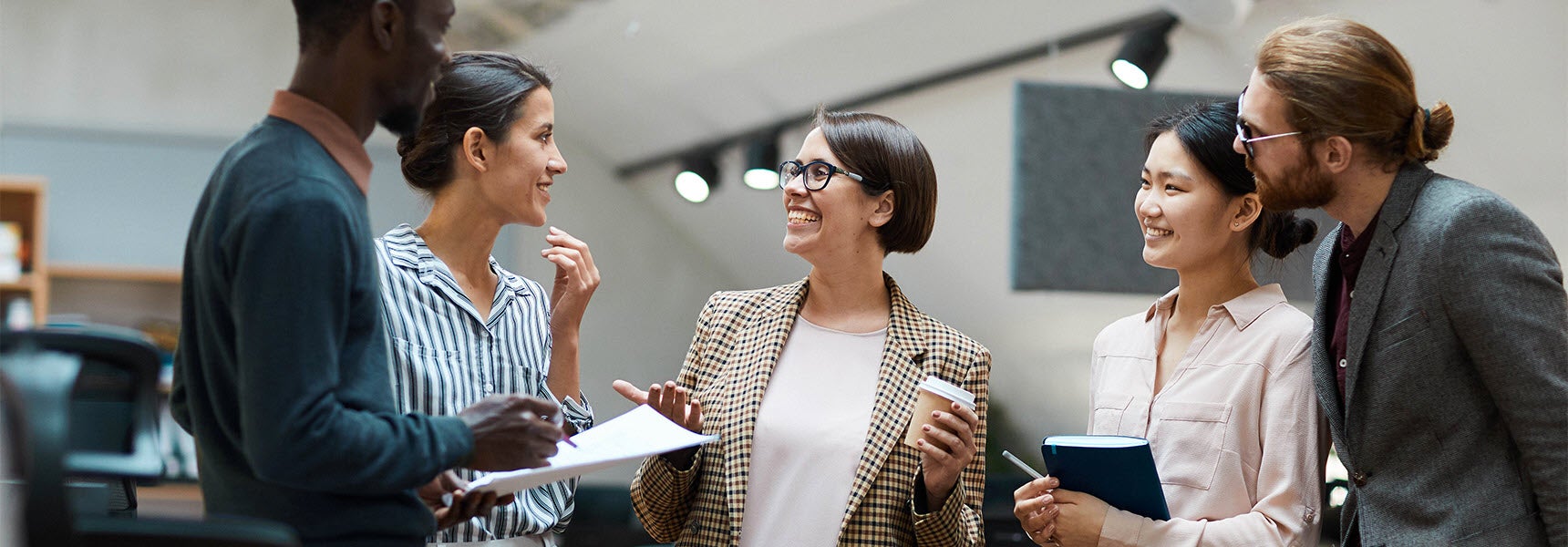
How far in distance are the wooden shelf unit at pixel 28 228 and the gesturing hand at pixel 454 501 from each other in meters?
4.63

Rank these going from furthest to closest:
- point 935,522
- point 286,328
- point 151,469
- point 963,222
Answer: point 963,222, point 935,522, point 286,328, point 151,469

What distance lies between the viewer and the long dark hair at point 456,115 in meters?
1.97

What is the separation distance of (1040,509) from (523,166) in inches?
38.6

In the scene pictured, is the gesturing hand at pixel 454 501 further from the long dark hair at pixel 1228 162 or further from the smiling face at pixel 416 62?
the long dark hair at pixel 1228 162

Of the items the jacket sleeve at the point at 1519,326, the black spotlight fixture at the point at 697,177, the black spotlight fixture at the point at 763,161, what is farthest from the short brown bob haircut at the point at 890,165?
the black spotlight fixture at the point at 697,177

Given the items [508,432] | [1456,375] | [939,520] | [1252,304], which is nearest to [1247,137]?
[1252,304]

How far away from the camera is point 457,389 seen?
182 cm

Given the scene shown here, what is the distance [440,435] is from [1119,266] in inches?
109

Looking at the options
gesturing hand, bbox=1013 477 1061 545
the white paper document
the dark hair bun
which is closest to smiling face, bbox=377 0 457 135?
the white paper document

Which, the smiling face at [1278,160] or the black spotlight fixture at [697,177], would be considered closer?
the smiling face at [1278,160]

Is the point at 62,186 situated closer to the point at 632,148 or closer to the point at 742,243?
the point at 632,148

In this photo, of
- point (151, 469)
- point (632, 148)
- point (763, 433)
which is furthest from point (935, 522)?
point (632, 148)

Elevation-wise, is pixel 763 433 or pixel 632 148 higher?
pixel 632 148

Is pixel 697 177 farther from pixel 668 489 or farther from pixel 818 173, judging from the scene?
pixel 668 489
